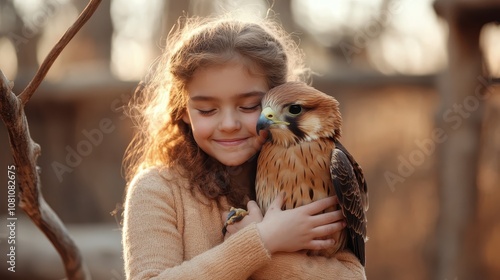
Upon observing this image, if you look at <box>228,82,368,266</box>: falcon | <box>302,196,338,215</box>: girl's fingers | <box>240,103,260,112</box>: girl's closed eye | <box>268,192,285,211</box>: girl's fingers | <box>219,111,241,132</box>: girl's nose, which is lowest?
<box>302,196,338,215</box>: girl's fingers

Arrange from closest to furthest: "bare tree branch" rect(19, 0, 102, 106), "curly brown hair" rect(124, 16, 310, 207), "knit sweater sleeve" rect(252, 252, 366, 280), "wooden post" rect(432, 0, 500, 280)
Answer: "bare tree branch" rect(19, 0, 102, 106) < "knit sweater sleeve" rect(252, 252, 366, 280) < "curly brown hair" rect(124, 16, 310, 207) < "wooden post" rect(432, 0, 500, 280)

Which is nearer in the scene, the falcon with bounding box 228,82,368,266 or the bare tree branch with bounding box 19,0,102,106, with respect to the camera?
the bare tree branch with bounding box 19,0,102,106

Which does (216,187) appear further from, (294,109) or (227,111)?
(294,109)

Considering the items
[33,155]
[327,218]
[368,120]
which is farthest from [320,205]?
[368,120]

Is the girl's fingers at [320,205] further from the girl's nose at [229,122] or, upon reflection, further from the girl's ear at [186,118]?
the girl's ear at [186,118]

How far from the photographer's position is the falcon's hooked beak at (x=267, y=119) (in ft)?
6.63

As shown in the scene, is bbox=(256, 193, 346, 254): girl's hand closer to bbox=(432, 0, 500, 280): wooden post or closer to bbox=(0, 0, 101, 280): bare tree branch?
bbox=(0, 0, 101, 280): bare tree branch

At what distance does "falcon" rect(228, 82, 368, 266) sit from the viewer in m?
2.06

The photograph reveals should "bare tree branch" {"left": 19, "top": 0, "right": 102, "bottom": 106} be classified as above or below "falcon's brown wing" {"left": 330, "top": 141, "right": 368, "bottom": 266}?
above

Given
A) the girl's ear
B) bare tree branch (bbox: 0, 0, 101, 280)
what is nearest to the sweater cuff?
the girl's ear

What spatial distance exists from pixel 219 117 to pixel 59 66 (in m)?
6.51

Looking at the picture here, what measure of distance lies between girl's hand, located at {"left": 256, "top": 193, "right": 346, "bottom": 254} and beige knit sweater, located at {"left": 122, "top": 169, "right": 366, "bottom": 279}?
40mm

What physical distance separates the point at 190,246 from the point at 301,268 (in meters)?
0.34

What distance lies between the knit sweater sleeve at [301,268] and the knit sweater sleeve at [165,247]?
0.07m
